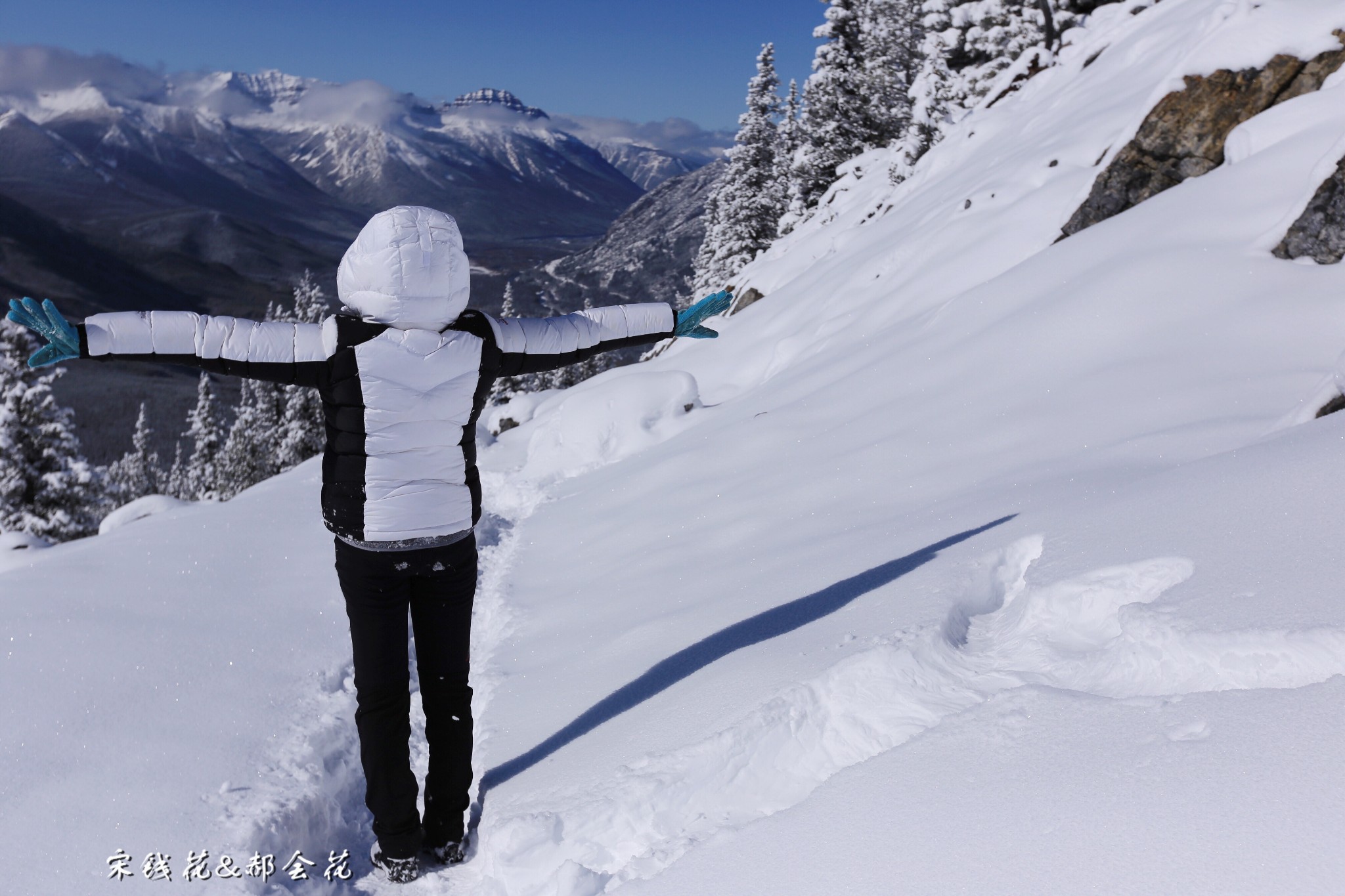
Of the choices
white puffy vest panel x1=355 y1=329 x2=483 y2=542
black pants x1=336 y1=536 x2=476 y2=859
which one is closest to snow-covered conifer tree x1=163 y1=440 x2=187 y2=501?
black pants x1=336 y1=536 x2=476 y2=859

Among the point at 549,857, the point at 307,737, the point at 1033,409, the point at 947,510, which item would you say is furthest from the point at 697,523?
the point at 549,857

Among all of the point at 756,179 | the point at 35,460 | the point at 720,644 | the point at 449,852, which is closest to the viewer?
the point at 449,852

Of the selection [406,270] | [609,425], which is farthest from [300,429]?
[406,270]

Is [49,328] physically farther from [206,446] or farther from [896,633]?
[206,446]

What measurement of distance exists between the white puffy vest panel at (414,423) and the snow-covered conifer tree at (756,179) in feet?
111

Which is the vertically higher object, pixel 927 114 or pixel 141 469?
pixel 927 114

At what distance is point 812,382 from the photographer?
977cm

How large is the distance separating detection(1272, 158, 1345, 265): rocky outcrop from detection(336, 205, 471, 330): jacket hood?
615 cm

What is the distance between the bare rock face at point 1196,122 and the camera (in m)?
8.42

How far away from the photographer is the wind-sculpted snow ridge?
283 centimetres

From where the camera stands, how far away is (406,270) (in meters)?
3.13

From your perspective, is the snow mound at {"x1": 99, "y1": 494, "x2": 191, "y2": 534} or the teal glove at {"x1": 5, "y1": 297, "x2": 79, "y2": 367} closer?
the teal glove at {"x1": 5, "y1": 297, "x2": 79, "y2": 367}

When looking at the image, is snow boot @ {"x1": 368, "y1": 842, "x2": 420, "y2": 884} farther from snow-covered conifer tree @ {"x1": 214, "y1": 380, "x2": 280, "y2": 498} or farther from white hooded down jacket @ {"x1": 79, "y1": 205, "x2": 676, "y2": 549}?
snow-covered conifer tree @ {"x1": 214, "y1": 380, "x2": 280, "y2": 498}

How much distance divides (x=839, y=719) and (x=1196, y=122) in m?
8.34
